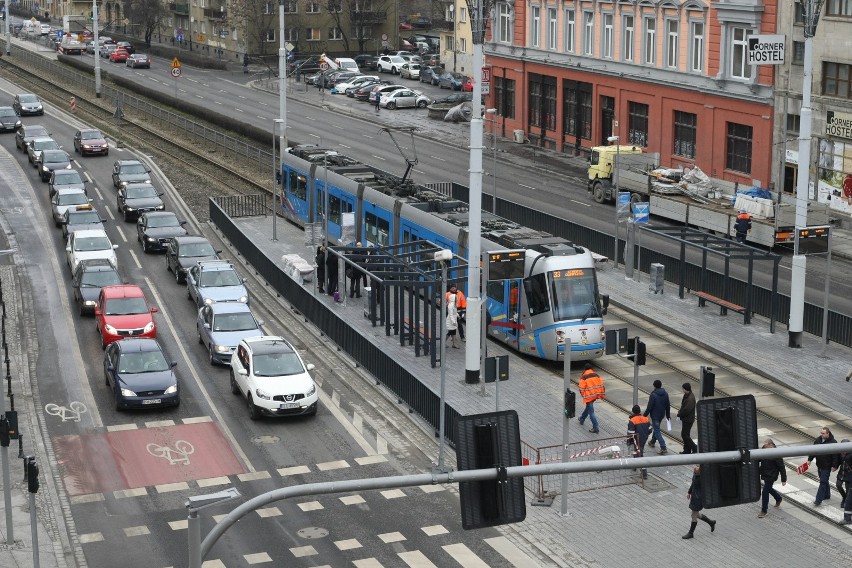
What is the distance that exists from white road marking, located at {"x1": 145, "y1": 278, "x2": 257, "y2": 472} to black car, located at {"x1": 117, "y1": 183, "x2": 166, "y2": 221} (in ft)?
31.1

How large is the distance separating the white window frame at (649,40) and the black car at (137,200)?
80.5 ft

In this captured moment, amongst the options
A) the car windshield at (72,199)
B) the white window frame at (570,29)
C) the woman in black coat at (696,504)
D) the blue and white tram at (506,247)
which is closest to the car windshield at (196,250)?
the blue and white tram at (506,247)

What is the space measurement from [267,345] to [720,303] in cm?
1399

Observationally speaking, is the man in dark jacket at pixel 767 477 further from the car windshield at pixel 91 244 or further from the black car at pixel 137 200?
the black car at pixel 137 200

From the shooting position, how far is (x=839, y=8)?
5269 cm

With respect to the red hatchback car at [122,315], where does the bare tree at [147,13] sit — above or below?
above

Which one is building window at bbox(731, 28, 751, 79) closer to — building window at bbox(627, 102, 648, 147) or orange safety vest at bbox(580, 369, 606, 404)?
building window at bbox(627, 102, 648, 147)

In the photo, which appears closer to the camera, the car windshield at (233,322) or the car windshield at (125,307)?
the car windshield at (233,322)

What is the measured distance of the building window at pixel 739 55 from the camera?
189ft

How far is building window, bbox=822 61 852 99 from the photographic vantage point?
52875mm

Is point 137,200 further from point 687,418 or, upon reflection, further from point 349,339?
point 687,418

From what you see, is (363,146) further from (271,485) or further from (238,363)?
(271,485)

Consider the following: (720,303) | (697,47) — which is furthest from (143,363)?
(697,47)

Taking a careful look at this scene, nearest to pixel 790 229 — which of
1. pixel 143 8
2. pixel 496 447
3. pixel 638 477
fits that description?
pixel 638 477
